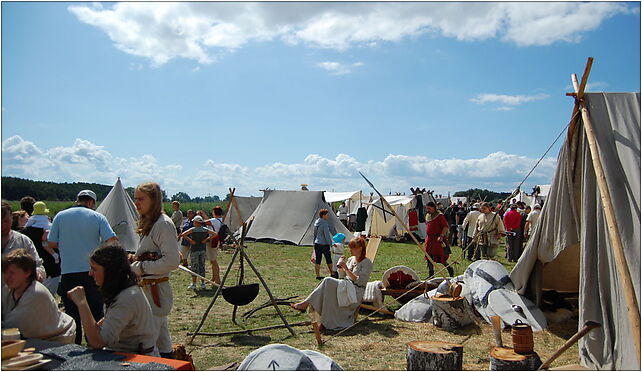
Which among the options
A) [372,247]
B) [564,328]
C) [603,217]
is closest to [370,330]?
[372,247]

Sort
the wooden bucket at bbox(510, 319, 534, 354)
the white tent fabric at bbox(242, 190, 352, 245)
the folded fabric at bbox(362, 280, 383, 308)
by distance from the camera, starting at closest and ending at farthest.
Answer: the wooden bucket at bbox(510, 319, 534, 354), the folded fabric at bbox(362, 280, 383, 308), the white tent fabric at bbox(242, 190, 352, 245)

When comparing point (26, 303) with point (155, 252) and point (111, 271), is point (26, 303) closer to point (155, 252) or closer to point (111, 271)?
point (111, 271)

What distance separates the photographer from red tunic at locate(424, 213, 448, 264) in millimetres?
8438

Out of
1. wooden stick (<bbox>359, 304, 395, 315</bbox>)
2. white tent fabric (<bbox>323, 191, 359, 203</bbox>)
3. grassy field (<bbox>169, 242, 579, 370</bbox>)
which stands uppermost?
white tent fabric (<bbox>323, 191, 359, 203</bbox>)

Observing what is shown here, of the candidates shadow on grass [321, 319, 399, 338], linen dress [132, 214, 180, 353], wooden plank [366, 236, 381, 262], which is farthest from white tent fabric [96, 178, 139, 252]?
linen dress [132, 214, 180, 353]

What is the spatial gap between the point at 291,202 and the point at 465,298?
1104cm

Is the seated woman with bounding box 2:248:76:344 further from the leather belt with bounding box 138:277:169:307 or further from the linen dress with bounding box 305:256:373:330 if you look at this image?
the linen dress with bounding box 305:256:373:330

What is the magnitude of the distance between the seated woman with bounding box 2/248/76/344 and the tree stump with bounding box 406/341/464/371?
2.69 m

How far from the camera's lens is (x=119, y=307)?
2.82 metres

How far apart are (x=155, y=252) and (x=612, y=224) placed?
363 centimetres

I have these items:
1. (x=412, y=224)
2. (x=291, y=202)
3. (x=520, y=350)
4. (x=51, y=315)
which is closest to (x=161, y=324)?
(x=51, y=315)

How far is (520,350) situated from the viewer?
416 cm

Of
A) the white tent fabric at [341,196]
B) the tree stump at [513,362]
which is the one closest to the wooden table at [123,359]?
the tree stump at [513,362]

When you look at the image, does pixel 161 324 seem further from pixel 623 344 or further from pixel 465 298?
pixel 465 298
